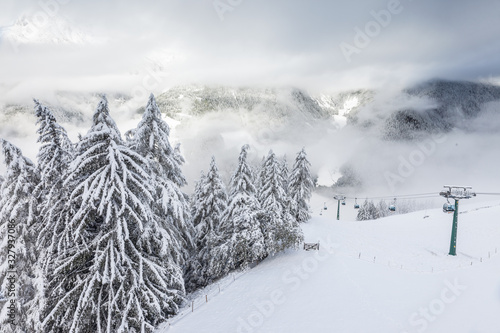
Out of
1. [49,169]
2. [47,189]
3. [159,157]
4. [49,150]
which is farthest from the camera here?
[159,157]

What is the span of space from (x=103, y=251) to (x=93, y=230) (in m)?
1.86

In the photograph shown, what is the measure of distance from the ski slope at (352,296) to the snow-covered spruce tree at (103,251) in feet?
14.1

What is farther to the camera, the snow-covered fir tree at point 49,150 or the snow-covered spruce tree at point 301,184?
the snow-covered spruce tree at point 301,184

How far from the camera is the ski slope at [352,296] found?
1478 centimetres

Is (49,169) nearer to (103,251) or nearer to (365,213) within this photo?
(103,251)

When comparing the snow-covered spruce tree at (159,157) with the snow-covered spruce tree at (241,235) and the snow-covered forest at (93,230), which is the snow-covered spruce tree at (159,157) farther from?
the snow-covered spruce tree at (241,235)

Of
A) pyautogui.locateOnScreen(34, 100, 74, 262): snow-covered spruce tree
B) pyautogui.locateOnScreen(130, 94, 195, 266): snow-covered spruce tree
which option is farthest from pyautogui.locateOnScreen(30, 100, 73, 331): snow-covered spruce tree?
pyautogui.locateOnScreen(130, 94, 195, 266): snow-covered spruce tree

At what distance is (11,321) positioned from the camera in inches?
611

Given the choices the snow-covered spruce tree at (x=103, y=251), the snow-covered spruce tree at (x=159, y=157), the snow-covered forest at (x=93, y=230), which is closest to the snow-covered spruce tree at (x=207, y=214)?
the snow-covered forest at (x=93, y=230)

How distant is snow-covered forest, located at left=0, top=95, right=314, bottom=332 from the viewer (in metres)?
11.9

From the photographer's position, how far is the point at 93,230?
A: 1328 cm

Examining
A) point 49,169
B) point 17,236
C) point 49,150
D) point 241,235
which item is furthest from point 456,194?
point 17,236

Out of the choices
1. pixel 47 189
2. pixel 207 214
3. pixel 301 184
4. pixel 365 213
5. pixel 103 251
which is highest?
pixel 47 189

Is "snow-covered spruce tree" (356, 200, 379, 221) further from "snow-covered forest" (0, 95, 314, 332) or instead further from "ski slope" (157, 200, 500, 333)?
"snow-covered forest" (0, 95, 314, 332)
